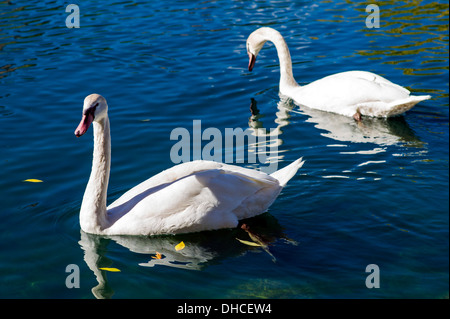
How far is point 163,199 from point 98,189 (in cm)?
69

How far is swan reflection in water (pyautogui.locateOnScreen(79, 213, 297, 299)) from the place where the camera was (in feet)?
21.9

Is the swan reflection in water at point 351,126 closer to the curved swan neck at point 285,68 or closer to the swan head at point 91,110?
the curved swan neck at point 285,68

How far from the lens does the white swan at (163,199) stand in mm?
7020

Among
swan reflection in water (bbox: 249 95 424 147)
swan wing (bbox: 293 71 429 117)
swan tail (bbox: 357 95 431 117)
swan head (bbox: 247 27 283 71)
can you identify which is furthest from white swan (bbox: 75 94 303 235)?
swan head (bbox: 247 27 283 71)

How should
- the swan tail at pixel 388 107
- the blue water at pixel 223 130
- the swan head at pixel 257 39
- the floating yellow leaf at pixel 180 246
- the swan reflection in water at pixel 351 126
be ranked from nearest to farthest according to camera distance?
the blue water at pixel 223 130 → the floating yellow leaf at pixel 180 246 → the swan reflection in water at pixel 351 126 → the swan tail at pixel 388 107 → the swan head at pixel 257 39

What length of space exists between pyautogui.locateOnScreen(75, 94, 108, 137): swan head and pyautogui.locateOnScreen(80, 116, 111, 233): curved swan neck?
0.13 m

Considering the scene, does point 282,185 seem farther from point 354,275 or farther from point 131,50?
point 131,50

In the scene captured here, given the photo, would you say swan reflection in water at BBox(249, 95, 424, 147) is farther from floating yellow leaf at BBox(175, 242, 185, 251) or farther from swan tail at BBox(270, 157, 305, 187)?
floating yellow leaf at BBox(175, 242, 185, 251)

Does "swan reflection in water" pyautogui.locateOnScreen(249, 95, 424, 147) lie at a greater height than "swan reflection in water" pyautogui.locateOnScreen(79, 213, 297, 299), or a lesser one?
greater

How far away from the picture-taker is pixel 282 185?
7.52 metres

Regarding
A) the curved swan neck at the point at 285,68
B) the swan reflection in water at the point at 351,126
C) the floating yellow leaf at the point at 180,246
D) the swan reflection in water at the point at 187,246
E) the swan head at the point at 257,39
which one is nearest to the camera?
the swan reflection in water at the point at 187,246

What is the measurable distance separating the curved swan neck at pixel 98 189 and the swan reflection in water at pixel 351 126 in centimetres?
352

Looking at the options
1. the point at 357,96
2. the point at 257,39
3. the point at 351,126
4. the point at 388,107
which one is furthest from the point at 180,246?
the point at 257,39

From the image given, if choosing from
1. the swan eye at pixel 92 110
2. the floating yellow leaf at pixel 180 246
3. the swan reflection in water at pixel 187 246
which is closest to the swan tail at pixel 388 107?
the swan reflection in water at pixel 187 246
